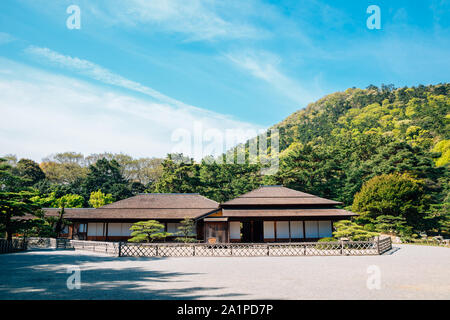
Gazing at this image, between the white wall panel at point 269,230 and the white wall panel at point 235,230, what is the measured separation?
103 inches

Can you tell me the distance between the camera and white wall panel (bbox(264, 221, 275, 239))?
30.4 metres

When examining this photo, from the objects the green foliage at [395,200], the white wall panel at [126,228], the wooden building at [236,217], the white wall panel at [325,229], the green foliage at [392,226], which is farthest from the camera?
the green foliage at [395,200]

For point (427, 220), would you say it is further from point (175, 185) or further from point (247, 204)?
point (175, 185)

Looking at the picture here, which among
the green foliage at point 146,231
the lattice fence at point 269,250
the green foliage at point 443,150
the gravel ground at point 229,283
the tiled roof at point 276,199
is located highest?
the green foliage at point 443,150

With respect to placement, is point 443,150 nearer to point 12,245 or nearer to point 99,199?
point 99,199

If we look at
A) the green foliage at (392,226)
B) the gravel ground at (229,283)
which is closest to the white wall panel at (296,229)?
the green foliage at (392,226)

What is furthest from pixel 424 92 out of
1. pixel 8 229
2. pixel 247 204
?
pixel 8 229

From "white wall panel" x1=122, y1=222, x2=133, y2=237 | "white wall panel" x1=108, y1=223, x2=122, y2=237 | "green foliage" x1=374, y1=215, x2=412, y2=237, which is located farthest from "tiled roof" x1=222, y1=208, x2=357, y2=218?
"white wall panel" x1=108, y1=223, x2=122, y2=237

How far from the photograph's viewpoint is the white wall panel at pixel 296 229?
3039cm

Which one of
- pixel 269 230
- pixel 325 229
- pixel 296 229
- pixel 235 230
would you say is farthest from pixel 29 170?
pixel 325 229

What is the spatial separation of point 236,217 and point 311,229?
7986 millimetres

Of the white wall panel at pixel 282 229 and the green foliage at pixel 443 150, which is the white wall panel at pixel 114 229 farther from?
the green foliage at pixel 443 150

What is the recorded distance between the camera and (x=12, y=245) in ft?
78.9

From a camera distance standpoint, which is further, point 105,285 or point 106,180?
point 106,180
